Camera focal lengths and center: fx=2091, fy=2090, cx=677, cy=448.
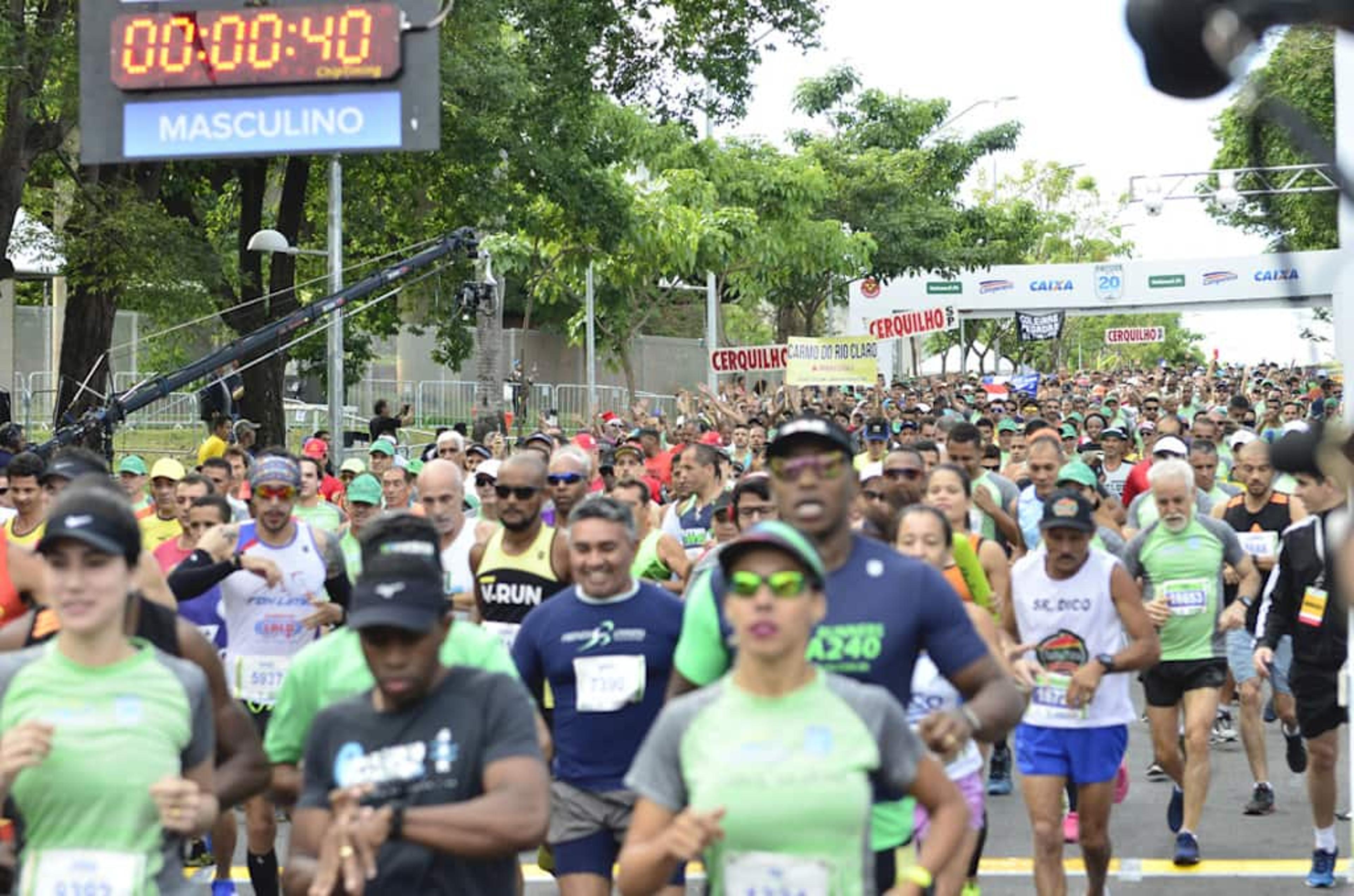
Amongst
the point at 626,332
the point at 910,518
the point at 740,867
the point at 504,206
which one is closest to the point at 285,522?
the point at 910,518

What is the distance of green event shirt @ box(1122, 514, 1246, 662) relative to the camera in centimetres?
996

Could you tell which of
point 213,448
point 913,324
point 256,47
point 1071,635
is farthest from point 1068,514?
point 913,324

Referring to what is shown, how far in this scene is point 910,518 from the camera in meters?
7.75

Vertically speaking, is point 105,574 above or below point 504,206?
below

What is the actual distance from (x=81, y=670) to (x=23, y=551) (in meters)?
2.62

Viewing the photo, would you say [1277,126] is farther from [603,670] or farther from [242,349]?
[242,349]

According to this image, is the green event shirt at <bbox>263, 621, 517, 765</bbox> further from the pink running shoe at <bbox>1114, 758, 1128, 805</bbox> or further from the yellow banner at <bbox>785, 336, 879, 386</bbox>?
the yellow banner at <bbox>785, 336, 879, 386</bbox>

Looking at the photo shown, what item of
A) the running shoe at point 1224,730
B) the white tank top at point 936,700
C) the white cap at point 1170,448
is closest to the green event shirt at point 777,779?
the white tank top at point 936,700

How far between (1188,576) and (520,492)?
11.6ft

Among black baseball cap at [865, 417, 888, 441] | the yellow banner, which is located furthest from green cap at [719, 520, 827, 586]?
the yellow banner

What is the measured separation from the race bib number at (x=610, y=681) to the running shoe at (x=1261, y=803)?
516 centimetres

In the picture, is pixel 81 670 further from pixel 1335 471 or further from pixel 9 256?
pixel 9 256

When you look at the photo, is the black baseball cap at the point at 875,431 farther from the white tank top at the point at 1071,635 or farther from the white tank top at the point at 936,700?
the white tank top at the point at 936,700

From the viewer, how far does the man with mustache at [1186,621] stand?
32.1 feet
